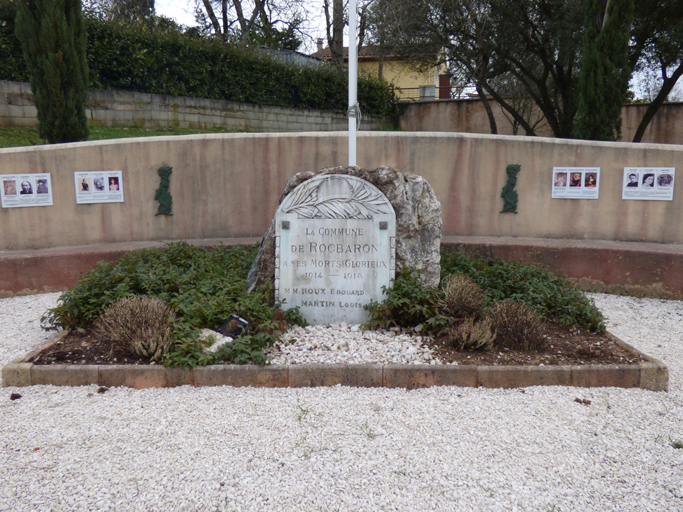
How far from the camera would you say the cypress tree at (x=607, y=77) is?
8258 mm

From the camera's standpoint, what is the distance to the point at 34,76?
786cm

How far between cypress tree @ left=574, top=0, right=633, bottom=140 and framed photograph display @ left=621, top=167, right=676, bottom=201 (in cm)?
215

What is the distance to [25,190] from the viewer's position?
6246 mm

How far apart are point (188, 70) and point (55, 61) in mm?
4666

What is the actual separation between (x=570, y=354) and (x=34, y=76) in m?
8.50

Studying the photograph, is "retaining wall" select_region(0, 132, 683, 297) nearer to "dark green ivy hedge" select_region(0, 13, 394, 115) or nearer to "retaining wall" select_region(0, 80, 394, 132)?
"retaining wall" select_region(0, 80, 394, 132)

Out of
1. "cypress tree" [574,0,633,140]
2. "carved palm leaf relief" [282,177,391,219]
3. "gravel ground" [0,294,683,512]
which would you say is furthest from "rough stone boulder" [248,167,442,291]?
"cypress tree" [574,0,633,140]

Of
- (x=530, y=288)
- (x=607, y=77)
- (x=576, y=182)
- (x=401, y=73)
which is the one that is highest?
(x=401, y=73)

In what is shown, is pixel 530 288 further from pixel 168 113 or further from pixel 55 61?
pixel 168 113

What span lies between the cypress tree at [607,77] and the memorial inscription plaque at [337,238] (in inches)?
226

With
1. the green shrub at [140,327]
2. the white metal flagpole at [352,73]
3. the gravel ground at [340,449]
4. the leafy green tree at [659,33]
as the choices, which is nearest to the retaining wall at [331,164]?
the white metal flagpole at [352,73]

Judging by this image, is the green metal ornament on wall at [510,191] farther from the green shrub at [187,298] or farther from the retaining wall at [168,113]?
the retaining wall at [168,113]

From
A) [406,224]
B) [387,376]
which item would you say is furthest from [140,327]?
[406,224]

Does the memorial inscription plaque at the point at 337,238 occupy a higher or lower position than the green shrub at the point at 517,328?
higher
